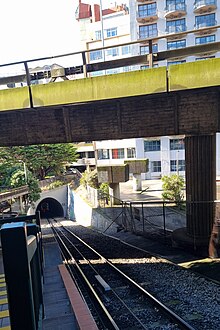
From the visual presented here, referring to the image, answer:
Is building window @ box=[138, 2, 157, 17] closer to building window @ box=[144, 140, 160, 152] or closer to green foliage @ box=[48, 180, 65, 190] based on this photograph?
building window @ box=[144, 140, 160, 152]

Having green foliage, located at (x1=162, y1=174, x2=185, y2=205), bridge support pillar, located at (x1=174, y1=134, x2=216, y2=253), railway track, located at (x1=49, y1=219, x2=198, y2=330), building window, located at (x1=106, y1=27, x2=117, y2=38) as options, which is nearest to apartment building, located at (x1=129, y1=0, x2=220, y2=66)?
building window, located at (x1=106, y1=27, x2=117, y2=38)

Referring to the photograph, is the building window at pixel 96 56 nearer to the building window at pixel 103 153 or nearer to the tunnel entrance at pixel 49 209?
the building window at pixel 103 153

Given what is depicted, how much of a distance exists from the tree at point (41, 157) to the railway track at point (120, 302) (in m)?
26.6

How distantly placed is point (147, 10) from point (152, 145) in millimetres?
18715

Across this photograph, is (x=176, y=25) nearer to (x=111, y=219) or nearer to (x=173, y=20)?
(x=173, y=20)

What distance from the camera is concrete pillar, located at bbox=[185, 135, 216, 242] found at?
10039 millimetres

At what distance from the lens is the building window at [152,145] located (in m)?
40.0

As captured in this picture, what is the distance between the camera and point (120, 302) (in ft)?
22.7

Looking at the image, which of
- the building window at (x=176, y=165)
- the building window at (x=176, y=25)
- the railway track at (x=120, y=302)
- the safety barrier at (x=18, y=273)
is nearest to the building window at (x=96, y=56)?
the building window at (x=176, y=25)

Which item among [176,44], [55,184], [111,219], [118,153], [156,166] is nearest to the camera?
[111,219]

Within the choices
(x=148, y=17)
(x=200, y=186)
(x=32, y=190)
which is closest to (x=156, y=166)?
(x=32, y=190)

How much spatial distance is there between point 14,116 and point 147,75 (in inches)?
196

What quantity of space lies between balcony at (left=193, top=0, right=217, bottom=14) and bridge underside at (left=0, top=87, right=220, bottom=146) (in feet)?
115

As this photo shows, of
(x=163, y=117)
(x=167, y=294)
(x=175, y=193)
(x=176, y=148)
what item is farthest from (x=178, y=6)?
(x=167, y=294)
